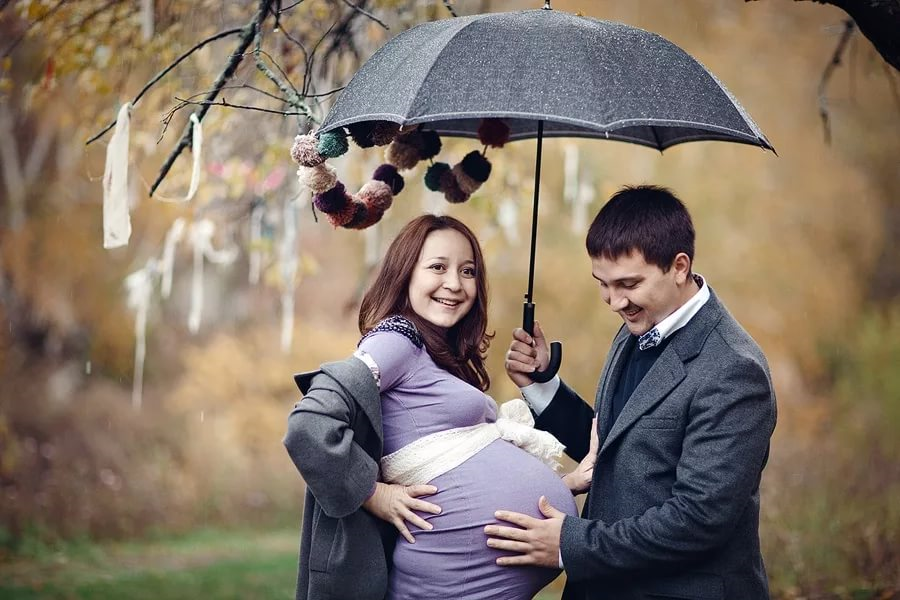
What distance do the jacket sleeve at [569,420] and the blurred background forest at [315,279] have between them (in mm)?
3186

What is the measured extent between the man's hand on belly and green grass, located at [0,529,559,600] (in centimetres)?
562

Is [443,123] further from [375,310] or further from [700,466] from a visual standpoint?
[700,466]

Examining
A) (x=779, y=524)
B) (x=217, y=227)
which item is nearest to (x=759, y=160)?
(x=779, y=524)

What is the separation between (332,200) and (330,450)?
998mm

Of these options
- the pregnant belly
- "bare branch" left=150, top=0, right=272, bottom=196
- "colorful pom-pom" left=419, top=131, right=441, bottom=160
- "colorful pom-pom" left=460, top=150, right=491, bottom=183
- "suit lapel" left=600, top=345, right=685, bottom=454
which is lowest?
the pregnant belly

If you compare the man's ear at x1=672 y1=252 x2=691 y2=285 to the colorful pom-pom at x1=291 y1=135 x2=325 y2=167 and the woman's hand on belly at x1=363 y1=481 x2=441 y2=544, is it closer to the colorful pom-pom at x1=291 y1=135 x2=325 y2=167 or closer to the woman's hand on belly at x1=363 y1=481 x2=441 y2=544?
the woman's hand on belly at x1=363 y1=481 x2=441 y2=544

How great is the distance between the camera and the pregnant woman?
9.27 feet

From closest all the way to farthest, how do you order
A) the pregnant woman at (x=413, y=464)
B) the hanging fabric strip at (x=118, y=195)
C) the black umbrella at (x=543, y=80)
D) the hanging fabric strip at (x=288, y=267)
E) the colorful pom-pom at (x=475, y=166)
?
the black umbrella at (x=543, y=80), the pregnant woman at (x=413, y=464), the hanging fabric strip at (x=118, y=195), the colorful pom-pom at (x=475, y=166), the hanging fabric strip at (x=288, y=267)

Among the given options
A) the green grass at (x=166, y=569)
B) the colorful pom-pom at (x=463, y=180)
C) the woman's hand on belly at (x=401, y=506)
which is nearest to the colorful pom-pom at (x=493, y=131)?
the colorful pom-pom at (x=463, y=180)

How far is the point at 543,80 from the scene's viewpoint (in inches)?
108

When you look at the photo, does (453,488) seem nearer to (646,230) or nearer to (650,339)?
(650,339)

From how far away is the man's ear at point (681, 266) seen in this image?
2.95m

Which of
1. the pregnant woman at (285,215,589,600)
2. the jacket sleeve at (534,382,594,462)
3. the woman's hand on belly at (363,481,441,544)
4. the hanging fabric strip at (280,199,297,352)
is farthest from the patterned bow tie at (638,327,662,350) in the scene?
the hanging fabric strip at (280,199,297,352)

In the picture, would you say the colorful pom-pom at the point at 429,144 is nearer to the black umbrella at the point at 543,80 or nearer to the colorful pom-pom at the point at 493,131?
the colorful pom-pom at the point at 493,131
